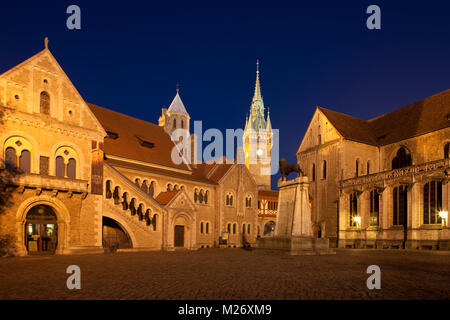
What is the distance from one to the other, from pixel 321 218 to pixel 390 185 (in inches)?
497

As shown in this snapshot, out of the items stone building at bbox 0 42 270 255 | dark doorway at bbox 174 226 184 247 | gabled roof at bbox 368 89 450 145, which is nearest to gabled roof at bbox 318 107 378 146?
gabled roof at bbox 368 89 450 145

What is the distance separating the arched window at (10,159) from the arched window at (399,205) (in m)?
35.2

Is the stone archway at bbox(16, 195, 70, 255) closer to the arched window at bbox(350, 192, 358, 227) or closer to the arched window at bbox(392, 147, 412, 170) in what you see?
the arched window at bbox(350, 192, 358, 227)

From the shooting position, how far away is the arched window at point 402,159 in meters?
45.8

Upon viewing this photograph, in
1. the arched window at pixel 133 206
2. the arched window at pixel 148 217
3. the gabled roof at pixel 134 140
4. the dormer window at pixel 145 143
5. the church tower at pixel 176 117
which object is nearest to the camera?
the arched window at pixel 133 206

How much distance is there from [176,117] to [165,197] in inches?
1555

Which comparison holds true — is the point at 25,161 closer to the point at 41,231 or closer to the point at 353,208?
the point at 41,231

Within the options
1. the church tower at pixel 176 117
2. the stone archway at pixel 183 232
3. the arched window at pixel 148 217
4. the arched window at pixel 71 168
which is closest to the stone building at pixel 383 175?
the stone archway at pixel 183 232

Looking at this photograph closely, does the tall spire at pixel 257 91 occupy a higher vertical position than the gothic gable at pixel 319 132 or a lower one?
higher

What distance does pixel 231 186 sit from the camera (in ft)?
158

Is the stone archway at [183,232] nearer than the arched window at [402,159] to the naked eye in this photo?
Yes

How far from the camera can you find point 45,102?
26922 millimetres

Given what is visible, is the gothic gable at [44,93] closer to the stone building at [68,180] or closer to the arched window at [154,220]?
the stone building at [68,180]

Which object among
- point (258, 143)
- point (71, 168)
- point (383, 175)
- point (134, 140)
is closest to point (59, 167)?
point (71, 168)
